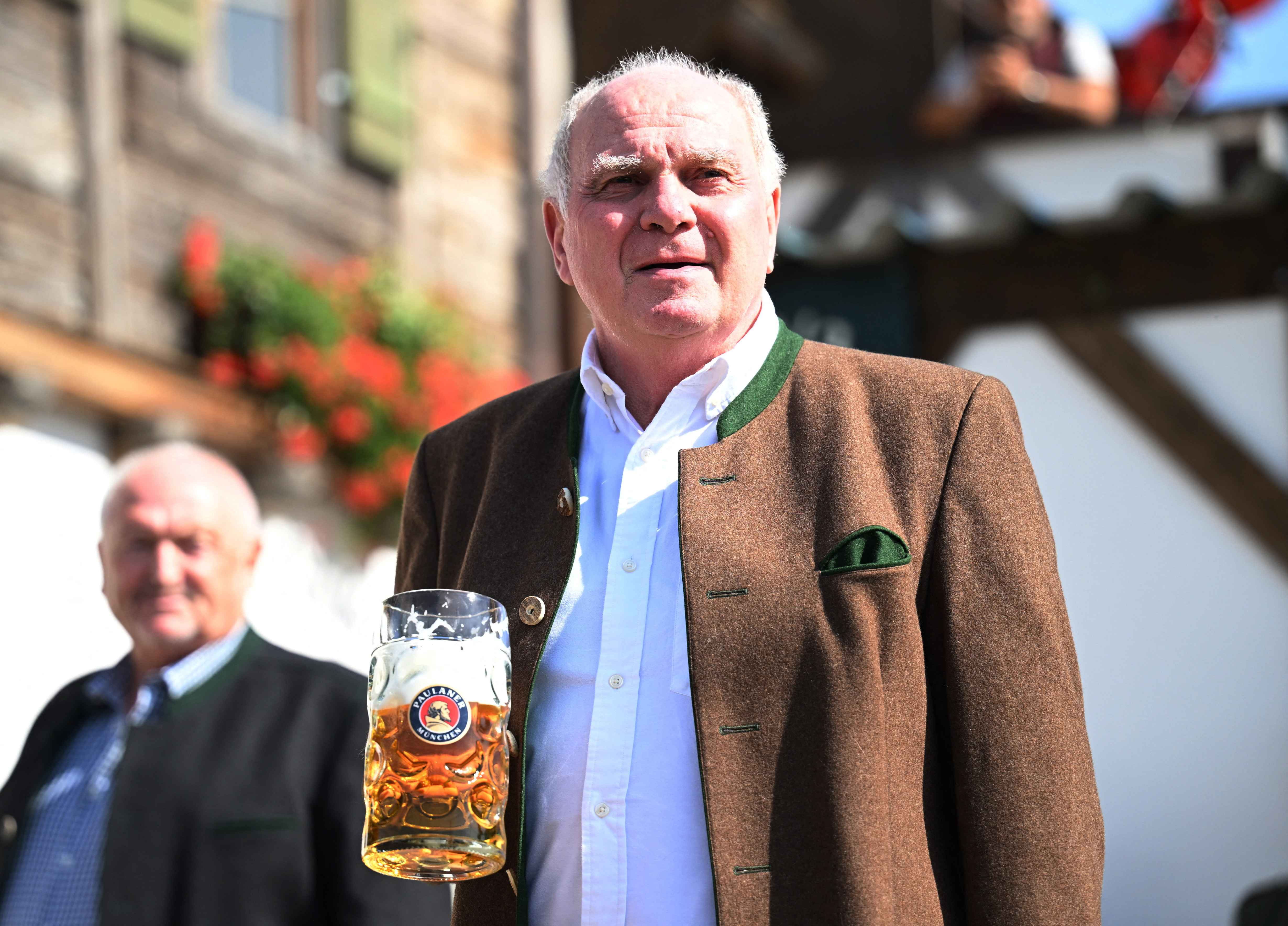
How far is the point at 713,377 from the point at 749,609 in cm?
32

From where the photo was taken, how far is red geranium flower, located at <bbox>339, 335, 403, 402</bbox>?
709cm

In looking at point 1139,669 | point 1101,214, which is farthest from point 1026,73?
point 1139,669

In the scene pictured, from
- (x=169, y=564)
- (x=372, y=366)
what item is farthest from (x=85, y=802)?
(x=372, y=366)

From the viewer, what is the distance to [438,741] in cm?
174

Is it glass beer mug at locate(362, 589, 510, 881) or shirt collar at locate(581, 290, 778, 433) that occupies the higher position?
shirt collar at locate(581, 290, 778, 433)

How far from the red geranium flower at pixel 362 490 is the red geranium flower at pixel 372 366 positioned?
35cm

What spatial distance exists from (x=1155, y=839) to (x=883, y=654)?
5.05 m

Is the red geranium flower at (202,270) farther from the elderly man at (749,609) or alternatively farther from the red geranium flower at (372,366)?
the elderly man at (749,609)

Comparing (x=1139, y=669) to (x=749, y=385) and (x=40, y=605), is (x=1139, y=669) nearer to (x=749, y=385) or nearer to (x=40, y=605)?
(x=40, y=605)

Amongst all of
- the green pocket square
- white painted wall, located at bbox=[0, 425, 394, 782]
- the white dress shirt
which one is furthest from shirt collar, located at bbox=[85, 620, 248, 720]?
white painted wall, located at bbox=[0, 425, 394, 782]

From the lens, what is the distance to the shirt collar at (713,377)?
1995mm

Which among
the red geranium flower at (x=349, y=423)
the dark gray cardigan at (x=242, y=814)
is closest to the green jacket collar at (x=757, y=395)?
the dark gray cardigan at (x=242, y=814)

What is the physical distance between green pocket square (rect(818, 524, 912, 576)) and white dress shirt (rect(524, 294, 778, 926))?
7.0 inches

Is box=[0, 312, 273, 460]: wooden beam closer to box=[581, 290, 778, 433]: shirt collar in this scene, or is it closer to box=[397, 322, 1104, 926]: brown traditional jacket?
box=[581, 290, 778, 433]: shirt collar
